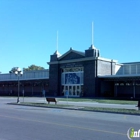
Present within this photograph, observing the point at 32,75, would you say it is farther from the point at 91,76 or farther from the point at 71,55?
the point at 91,76

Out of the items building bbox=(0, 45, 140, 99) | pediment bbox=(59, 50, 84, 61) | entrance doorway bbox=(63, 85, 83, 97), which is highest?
pediment bbox=(59, 50, 84, 61)

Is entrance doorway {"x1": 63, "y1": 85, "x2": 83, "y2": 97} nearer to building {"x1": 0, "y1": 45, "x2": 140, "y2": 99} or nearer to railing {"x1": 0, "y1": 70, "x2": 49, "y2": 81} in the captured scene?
building {"x1": 0, "y1": 45, "x2": 140, "y2": 99}

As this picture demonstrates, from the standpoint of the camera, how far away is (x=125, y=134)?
32.1 ft

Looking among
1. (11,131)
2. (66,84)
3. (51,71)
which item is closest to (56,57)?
(51,71)

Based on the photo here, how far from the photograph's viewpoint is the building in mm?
47156

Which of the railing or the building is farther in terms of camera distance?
the railing

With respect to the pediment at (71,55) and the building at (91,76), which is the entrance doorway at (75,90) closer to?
the building at (91,76)

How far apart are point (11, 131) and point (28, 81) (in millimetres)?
55315

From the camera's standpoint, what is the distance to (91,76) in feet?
156

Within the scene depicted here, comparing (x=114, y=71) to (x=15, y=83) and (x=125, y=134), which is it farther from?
(x=125, y=134)

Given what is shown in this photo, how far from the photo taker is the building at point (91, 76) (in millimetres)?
47156

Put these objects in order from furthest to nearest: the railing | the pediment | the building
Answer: the railing < the pediment < the building

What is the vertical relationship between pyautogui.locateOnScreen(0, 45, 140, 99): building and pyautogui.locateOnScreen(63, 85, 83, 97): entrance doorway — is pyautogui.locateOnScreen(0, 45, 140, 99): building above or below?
above

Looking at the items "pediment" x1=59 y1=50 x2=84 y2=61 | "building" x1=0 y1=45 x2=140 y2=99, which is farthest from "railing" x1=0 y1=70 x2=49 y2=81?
"pediment" x1=59 y1=50 x2=84 y2=61
